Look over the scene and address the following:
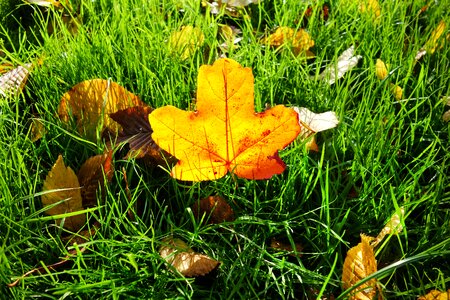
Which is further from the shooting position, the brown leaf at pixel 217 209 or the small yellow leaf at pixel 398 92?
the small yellow leaf at pixel 398 92

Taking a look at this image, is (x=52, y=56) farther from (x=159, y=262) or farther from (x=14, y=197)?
(x=159, y=262)

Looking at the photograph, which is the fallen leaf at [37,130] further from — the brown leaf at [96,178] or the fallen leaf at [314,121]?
the fallen leaf at [314,121]

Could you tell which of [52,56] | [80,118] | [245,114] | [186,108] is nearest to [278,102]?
[186,108]

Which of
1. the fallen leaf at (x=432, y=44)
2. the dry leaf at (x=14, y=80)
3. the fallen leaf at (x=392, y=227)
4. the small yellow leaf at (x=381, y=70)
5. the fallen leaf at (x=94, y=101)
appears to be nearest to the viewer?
the fallen leaf at (x=392, y=227)

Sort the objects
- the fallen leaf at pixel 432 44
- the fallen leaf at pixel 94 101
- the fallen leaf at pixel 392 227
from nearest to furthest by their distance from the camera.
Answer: the fallen leaf at pixel 392 227
the fallen leaf at pixel 94 101
the fallen leaf at pixel 432 44

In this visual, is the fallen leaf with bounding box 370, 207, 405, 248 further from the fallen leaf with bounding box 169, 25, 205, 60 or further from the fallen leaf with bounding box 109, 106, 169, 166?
the fallen leaf with bounding box 169, 25, 205, 60

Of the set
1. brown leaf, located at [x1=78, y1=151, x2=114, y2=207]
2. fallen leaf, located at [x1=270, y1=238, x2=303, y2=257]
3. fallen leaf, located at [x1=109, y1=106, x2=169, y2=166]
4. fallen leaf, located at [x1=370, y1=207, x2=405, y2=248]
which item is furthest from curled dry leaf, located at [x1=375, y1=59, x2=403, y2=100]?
brown leaf, located at [x1=78, y1=151, x2=114, y2=207]

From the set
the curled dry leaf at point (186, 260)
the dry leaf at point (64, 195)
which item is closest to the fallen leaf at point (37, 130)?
the dry leaf at point (64, 195)
